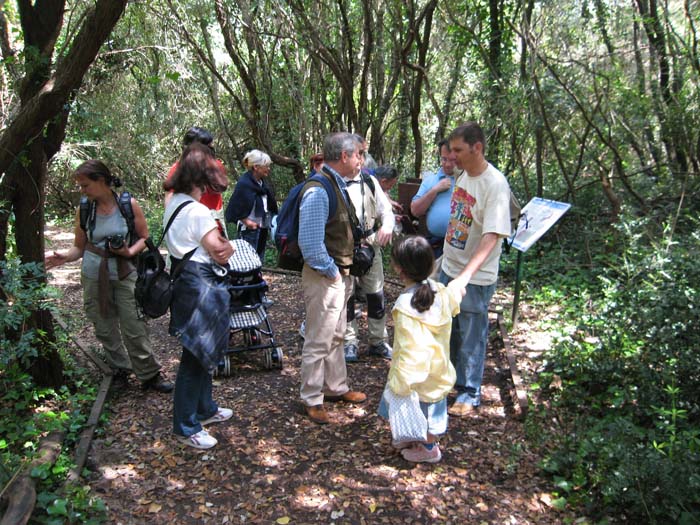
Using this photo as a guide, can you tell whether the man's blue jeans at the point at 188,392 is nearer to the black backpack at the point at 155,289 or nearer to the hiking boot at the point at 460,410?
the black backpack at the point at 155,289

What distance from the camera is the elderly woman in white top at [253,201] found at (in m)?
6.40

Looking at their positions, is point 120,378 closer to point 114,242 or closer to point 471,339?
point 114,242

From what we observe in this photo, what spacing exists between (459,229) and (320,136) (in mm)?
8207

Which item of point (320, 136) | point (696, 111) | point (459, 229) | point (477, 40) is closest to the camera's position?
point (459, 229)

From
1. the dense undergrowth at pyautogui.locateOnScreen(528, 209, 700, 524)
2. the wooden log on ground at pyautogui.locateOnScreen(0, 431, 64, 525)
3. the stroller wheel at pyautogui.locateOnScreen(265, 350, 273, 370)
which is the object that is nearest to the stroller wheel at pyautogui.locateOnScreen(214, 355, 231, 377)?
the stroller wheel at pyautogui.locateOnScreen(265, 350, 273, 370)

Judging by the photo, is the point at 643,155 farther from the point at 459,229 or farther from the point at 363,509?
the point at 363,509

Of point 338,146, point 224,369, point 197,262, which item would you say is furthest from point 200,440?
point 338,146

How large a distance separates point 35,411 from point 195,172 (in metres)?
2.37

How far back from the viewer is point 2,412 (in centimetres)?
387

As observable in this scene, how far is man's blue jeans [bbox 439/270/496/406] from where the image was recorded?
12.8 feet

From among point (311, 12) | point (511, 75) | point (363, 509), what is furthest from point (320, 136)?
point (363, 509)

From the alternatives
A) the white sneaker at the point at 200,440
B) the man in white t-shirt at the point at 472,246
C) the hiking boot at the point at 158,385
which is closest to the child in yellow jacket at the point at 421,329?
the man in white t-shirt at the point at 472,246

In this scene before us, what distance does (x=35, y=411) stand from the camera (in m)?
4.15

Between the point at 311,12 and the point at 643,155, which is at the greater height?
the point at 311,12
